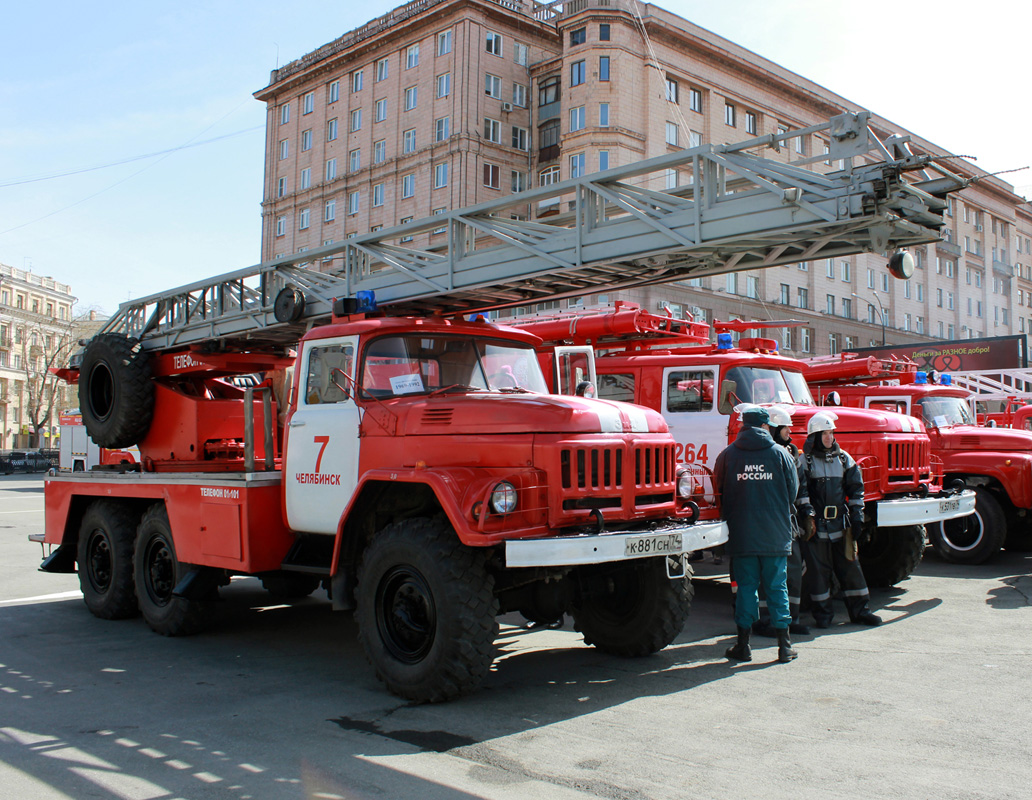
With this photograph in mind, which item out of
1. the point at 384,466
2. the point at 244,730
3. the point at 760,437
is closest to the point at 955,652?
the point at 760,437

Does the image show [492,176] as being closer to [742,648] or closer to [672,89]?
[672,89]

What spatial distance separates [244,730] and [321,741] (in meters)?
0.56

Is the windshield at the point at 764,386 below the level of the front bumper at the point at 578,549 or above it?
above

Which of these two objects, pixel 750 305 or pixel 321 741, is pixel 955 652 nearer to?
pixel 321 741

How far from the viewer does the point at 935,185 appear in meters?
5.50

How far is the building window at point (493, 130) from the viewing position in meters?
44.2

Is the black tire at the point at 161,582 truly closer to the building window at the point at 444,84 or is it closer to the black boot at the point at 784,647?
the black boot at the point at 784,647

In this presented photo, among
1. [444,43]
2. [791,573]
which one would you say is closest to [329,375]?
[791,573]

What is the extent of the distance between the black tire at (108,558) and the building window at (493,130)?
3770 cm

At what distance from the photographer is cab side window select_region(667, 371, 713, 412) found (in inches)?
373

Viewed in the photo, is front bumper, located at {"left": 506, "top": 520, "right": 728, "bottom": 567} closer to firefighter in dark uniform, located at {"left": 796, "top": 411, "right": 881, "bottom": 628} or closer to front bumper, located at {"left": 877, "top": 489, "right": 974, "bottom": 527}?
firefighter in dark uniform, located at {"left": 796, "top": 411, "right": 881, "bottom": 628}

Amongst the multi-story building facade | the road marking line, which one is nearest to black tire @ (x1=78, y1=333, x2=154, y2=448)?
the road marking line

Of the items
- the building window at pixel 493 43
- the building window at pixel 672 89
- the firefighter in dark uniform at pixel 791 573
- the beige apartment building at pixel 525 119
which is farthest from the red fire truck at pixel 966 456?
the building window at pixel 493 43

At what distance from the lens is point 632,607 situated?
680 centimetres
